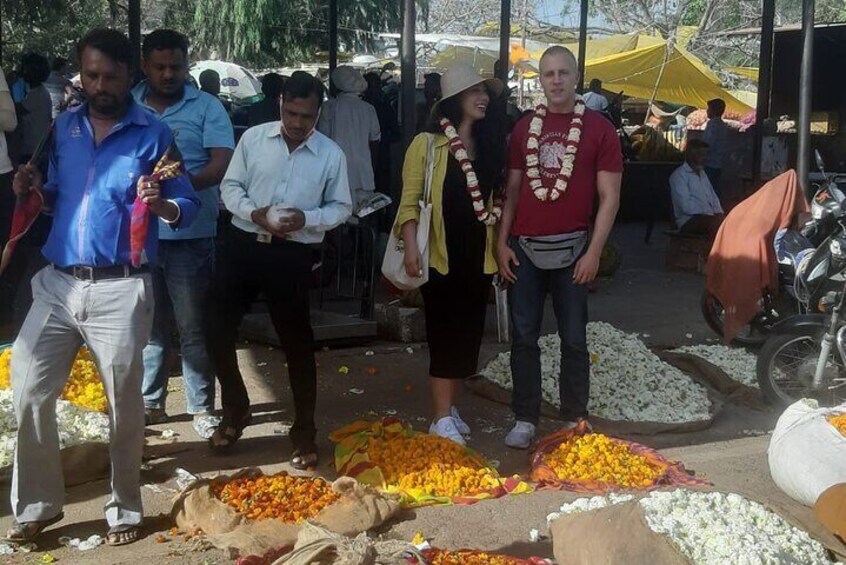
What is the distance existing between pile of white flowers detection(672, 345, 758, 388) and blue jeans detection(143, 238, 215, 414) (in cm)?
388

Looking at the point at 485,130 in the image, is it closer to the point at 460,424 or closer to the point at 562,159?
the point at 562,159

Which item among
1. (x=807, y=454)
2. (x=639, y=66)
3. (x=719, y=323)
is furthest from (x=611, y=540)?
(x=639, y=66)

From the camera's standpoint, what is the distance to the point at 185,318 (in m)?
5.89

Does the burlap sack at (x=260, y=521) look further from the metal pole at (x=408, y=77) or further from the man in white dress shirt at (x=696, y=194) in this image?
the man in white dress shirt at (x=696, y=194)

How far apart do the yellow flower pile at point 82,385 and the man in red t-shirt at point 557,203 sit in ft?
7.73

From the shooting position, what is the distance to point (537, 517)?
16.6ft

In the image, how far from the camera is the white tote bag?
5707mm

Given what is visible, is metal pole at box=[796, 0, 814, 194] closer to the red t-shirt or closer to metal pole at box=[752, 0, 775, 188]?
metal pole at box=[752, 0, 775, 188]

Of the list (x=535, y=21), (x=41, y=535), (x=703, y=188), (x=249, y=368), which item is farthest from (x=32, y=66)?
(x=535, y=21)

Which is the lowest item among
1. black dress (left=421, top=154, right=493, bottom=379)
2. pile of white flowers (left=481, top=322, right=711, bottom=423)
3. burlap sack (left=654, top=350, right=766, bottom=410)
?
burlap sack (left=654, top=350, right=766, bottom=410)

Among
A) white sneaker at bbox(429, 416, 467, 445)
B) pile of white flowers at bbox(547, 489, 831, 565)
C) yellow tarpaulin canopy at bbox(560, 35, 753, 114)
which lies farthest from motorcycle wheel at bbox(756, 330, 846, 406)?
yellow tarpaulin canopy at bbox(560, 35, 753, 114)

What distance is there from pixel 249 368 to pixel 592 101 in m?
10.4

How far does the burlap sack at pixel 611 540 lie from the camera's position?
390 cm

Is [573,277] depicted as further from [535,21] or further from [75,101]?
[535,21]
